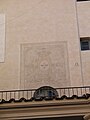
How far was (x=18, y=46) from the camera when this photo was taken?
519 inches

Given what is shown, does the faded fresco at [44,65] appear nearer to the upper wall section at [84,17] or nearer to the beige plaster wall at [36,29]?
the beige plaster wall at [36,29]

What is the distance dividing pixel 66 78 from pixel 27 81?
60.8 inches

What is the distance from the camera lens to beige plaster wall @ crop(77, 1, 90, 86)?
12388 mm

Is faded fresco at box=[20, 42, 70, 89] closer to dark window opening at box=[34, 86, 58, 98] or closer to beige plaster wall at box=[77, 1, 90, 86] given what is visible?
dark window opening at box=[34, 86, 58, 98]

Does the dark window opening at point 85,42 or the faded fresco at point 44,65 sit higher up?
the dark window opening at point 85,42

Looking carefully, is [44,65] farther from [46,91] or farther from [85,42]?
[85,42]

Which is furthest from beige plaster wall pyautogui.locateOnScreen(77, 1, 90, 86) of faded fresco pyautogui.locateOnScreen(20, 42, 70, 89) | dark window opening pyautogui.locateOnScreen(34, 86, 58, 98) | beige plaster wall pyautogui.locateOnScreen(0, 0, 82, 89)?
dark window opening pyautogui.locateOnScreen(34, 86, 58, 98)

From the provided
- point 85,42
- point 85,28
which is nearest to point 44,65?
point 85,42

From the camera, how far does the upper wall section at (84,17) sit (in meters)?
13.4

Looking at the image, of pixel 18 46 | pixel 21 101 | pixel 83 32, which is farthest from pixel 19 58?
pixel 21 101

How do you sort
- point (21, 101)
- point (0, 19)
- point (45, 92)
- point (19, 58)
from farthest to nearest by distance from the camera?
1. point (0, 19)
2. point (19, 58)
3. point (45, 92)
4. point (21, 101)

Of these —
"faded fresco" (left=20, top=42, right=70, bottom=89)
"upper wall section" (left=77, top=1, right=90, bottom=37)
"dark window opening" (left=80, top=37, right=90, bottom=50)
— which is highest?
"upper wall section" (left=77, top=1, right=90, bottom=37)

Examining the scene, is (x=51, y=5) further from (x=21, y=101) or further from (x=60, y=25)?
(x=21, y=101)

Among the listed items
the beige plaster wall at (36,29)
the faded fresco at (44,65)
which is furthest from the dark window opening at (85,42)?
the faded fresco at (44,65)
